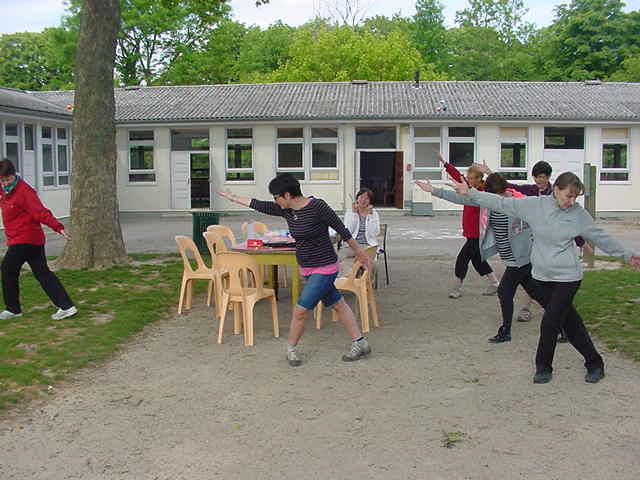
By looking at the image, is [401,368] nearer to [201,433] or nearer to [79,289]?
[201,433]

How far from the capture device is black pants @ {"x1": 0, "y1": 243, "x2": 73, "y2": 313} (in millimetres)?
8758

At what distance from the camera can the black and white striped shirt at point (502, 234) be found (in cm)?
788

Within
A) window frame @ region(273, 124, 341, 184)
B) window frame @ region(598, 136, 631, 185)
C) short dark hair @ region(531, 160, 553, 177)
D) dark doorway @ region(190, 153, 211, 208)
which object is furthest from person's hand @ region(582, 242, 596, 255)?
dark doorway @ region(190, 153, 211, 208)

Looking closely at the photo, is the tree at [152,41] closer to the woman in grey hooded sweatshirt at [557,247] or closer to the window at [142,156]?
the window at [142,156]

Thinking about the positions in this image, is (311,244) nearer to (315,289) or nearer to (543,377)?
(315,289)

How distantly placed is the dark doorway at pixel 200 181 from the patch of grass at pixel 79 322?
1576cm

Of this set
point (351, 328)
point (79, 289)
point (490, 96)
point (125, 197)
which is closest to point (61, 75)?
point (125, 197)

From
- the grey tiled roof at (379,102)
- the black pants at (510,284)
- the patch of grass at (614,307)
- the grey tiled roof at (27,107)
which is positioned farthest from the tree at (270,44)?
the black pants at (510,284)

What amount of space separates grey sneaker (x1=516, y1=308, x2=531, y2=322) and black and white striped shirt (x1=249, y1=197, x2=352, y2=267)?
3.02m

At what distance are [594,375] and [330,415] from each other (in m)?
2.30

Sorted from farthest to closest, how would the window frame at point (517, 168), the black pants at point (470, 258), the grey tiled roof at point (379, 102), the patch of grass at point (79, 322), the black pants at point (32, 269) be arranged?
the window frame at point (517, 168) < the grey tiled roof at point (379, 102) < the black pants at point (470, 258) < the black pants at point (32, 269) < the patch of grass at point (79, 322)

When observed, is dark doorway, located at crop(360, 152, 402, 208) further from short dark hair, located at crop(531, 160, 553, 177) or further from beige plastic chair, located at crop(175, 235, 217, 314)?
short dark hair, located at crop(531, 160, 553, 177)

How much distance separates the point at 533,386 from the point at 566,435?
1.18 metres

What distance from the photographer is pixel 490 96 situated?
30.4 metres
